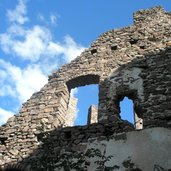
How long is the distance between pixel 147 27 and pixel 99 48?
1.45 m

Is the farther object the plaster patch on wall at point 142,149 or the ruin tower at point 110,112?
the ruin tower at point 110,112

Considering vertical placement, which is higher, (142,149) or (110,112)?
(110,112)

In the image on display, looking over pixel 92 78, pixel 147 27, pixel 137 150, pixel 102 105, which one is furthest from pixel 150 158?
pixel 147 27

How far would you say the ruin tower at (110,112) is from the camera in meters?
5.33

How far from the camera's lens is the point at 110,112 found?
6.67m

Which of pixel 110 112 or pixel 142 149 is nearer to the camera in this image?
pixel 142 149

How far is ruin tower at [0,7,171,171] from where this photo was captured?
5328 millimetres

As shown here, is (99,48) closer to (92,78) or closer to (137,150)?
(92,78)

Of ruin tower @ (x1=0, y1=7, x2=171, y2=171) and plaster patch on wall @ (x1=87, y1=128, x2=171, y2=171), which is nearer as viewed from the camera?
plaster patch on wall @ (x1=87, y1=128, x2=171, y2=171)

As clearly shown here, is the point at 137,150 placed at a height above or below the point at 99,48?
below

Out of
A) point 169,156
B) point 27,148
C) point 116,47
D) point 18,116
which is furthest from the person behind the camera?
point 116,47

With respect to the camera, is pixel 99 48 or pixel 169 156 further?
pixel 99 48

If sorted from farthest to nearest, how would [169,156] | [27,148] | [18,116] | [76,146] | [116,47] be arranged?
[116,47], [18,116], [27,148], [76,146], [169,156]

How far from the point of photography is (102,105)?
6.88m
